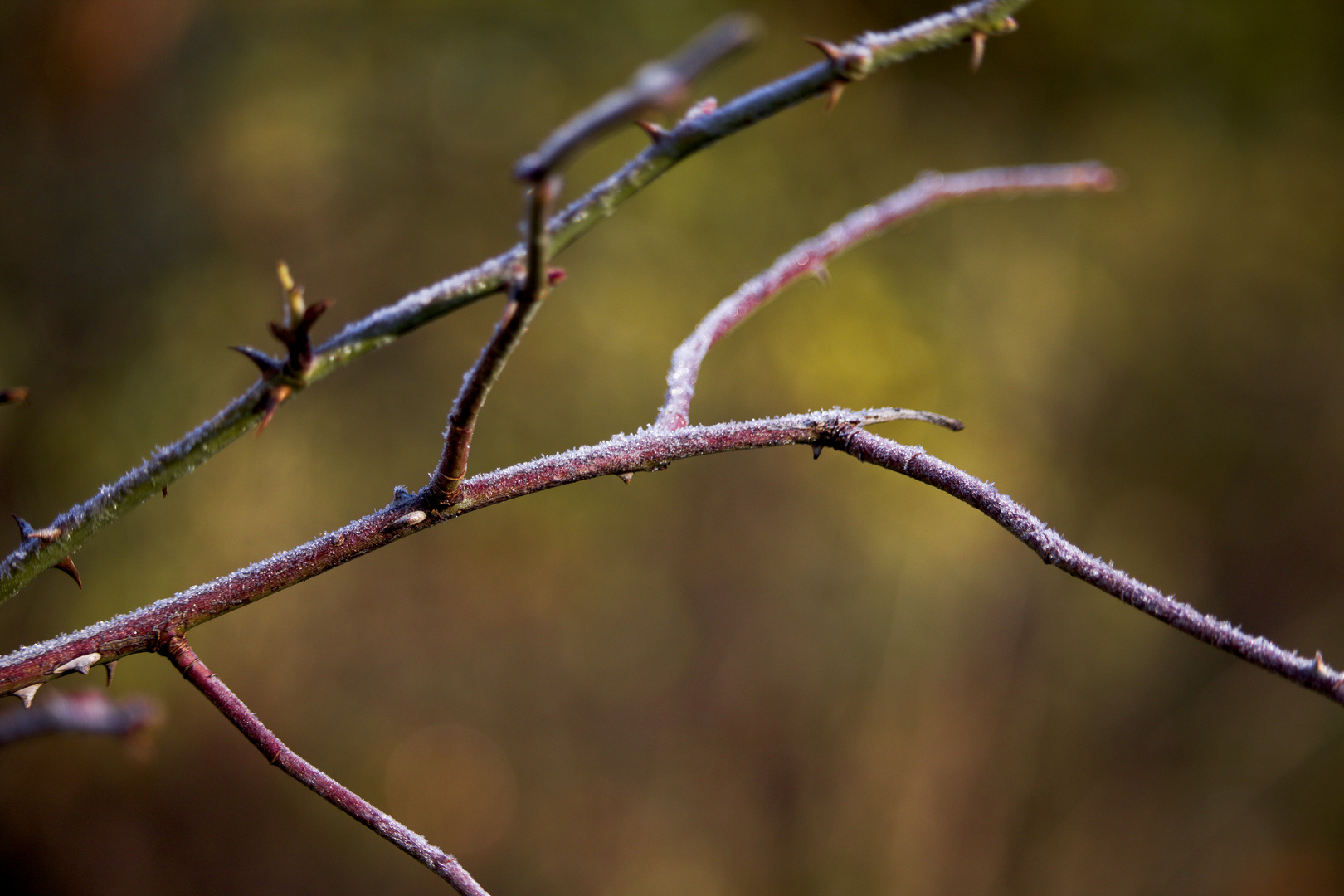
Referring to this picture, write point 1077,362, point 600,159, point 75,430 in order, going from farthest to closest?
point 1077,362 → point 600,159 → point 75,430

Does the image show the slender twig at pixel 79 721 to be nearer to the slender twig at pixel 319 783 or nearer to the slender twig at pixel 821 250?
the slender twig at pixel 319 783

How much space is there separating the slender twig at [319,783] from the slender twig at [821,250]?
0.21 meters

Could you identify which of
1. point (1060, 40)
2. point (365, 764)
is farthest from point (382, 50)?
point (1060, 40)

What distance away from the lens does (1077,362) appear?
1.67 m

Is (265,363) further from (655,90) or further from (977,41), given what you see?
(977,41)

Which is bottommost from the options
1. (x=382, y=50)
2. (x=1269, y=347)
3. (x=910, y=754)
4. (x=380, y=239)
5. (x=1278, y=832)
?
(x=1278, y=832)

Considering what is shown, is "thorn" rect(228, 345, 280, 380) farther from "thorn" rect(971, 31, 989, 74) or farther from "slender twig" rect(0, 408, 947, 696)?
"thorn" rect(971, 31, 989, 74)

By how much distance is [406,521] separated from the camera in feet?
1.15

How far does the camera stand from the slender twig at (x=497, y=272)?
295 millimetres

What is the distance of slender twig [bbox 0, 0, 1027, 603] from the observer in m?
0.30

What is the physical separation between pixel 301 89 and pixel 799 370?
94 centimetres

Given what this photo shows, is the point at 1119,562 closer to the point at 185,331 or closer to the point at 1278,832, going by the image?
the point at 1278,832

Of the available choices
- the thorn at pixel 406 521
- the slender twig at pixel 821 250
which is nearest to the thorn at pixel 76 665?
the thorn at pixel 406 521

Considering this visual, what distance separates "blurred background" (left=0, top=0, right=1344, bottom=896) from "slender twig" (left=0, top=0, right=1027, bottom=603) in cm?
94
